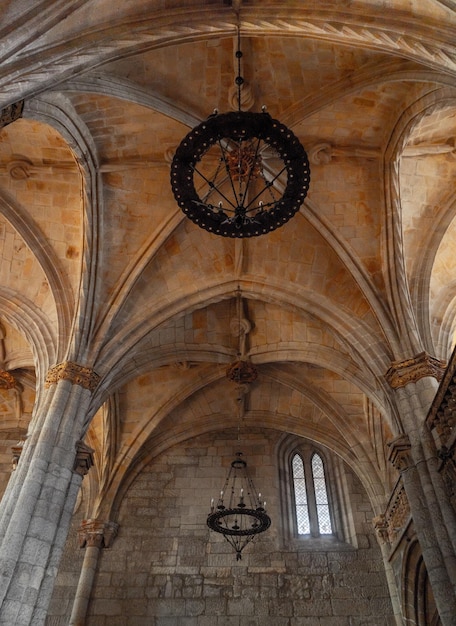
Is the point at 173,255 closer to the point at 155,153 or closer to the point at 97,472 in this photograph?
the point at 155,153

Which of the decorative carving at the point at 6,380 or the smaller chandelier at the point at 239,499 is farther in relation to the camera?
the smaller chandelier at the point at 239,499

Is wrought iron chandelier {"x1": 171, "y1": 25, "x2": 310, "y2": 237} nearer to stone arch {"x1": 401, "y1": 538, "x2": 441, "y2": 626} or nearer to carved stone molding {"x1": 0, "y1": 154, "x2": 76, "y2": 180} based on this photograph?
carved stone molding {"x1": 0, "y1": 154, "x2": 76, "y2": 180}

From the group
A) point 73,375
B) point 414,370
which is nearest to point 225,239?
point 73,375

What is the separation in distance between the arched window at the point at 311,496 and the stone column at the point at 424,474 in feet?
19.0

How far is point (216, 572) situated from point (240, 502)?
6.15 ft

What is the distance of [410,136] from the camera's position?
10086mm

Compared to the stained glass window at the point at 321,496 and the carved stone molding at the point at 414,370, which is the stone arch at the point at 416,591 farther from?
the carved stone molding at the point at 414,370

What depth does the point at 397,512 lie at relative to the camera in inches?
453

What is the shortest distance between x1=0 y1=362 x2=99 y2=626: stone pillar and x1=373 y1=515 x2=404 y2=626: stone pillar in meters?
7.07

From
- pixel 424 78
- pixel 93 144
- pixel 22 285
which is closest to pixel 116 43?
pixel 93 144

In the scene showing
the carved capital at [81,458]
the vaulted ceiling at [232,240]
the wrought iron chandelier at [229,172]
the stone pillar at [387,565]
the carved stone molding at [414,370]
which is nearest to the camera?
the wrought iron chandelier at [229,172]

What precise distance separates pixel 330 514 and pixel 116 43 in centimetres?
1183

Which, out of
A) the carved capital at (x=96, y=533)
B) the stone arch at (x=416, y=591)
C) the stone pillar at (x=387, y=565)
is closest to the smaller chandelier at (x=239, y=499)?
the carved capital at (x=96, y=533)

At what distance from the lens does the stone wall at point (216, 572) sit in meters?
12.3
